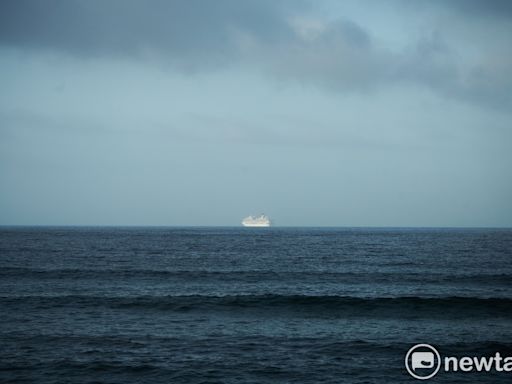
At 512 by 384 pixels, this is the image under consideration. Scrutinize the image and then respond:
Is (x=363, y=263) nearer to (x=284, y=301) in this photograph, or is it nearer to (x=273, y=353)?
(x=284, y=301)

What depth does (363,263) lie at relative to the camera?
6369 cm

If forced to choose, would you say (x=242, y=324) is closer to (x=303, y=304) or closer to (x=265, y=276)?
(x=303, y=304)

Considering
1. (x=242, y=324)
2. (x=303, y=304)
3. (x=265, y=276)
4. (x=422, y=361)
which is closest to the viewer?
A: (x=422, y=361)

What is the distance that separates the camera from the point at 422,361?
21.2m

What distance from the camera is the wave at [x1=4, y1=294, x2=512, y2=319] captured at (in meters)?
31.7

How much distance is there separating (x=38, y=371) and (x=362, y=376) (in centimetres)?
1289

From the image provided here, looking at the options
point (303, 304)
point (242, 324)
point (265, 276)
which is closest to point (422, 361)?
point (242, 324)

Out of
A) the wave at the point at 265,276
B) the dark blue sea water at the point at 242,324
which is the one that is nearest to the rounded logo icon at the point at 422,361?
the dark blue sea water at the point at 242,324

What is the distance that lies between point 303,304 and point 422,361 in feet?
43.6

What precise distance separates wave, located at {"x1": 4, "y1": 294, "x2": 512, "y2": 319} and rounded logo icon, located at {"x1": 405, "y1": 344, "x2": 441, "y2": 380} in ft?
26.6

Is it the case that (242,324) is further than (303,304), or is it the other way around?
(303,304)

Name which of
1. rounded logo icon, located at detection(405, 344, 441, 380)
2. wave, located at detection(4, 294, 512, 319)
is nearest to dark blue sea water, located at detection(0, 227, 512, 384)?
wave, located at detection(4, 294, 512, 319)

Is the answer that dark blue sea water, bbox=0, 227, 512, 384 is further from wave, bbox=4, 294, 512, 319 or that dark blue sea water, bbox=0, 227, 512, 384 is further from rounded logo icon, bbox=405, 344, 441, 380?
rounded logo icon, bbox=405, 344, 441, 380

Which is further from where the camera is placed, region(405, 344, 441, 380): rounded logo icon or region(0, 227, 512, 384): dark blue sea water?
region(405, 344, 441, 380): rounded logo icon
